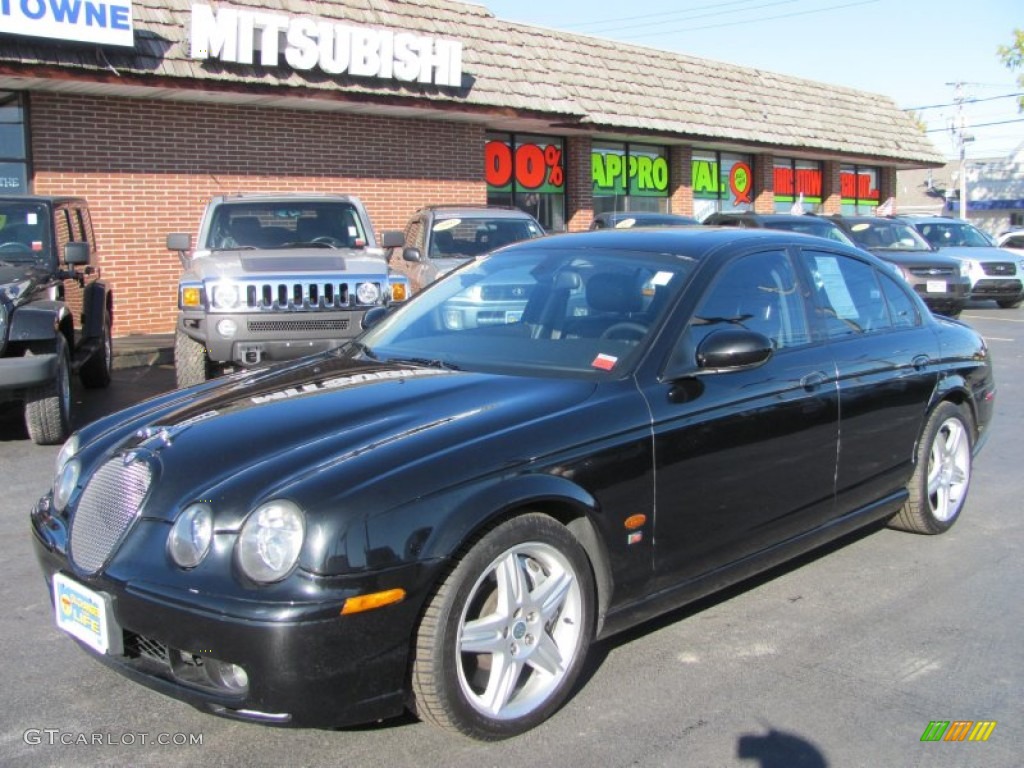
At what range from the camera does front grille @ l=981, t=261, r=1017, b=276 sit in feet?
66.5

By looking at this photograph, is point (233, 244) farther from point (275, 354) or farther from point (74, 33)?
point (74, 33)

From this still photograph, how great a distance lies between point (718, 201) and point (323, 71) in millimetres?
11795

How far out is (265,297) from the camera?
342 inches

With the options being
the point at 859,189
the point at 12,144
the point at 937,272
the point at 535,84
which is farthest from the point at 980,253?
the point at 12,144

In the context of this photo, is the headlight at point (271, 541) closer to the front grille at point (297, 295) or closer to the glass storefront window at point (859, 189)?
the front grille at point (297, 295)

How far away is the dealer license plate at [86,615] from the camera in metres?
3.14

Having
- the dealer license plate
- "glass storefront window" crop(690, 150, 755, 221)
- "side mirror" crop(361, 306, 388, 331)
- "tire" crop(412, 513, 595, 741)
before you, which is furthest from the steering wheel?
"glass storefront window" crop(690, 150, 755, 221)

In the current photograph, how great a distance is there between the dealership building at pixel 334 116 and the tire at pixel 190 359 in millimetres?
4977

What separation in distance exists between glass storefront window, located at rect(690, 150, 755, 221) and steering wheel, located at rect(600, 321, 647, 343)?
19.1 m

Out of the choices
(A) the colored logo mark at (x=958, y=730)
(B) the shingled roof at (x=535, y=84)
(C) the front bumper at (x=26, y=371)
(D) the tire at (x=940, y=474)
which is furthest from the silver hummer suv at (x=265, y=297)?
(A) the colored logo mark at (x=958, y=730)

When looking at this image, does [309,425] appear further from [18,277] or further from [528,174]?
[528,174]

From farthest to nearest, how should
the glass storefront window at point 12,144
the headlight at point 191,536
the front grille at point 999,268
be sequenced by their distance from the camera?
the front grille at point 999,268 < the glass storefront window at point 12,144 < the headlight at point 191,536

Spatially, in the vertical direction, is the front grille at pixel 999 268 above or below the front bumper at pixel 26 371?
above

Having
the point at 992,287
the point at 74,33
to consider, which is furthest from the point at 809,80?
the point at 74,33
